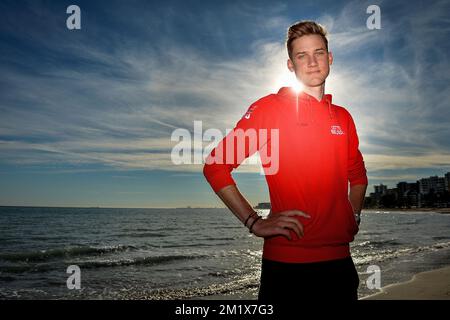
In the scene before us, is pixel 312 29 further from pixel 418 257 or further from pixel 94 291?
pixel 418 257

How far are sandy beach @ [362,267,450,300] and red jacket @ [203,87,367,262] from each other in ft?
24.9

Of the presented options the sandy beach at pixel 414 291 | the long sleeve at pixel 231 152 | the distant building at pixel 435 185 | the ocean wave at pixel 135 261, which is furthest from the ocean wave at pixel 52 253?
the distant building at pixel 435 185

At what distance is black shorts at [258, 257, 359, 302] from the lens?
6.51 feet

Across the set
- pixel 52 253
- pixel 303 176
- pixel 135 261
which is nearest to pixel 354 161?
pixel 303 176

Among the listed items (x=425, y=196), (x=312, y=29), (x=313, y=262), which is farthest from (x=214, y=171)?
(x=425, y=196)

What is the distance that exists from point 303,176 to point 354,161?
29.7 inches

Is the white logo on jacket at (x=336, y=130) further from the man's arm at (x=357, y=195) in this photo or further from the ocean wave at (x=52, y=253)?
the ocean wave at (x=52, y=253)

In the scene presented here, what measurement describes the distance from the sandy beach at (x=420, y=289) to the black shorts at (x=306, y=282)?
7503 mm

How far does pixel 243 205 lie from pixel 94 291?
10248 millimetres

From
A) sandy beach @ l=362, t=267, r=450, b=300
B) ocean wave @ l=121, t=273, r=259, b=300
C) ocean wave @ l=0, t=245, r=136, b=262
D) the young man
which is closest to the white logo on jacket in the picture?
the young man

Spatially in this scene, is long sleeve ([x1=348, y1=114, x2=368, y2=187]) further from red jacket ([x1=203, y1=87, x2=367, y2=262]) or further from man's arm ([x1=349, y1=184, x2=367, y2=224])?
red jacket ([x1=203, y1=87, x2=367, y2=262])
